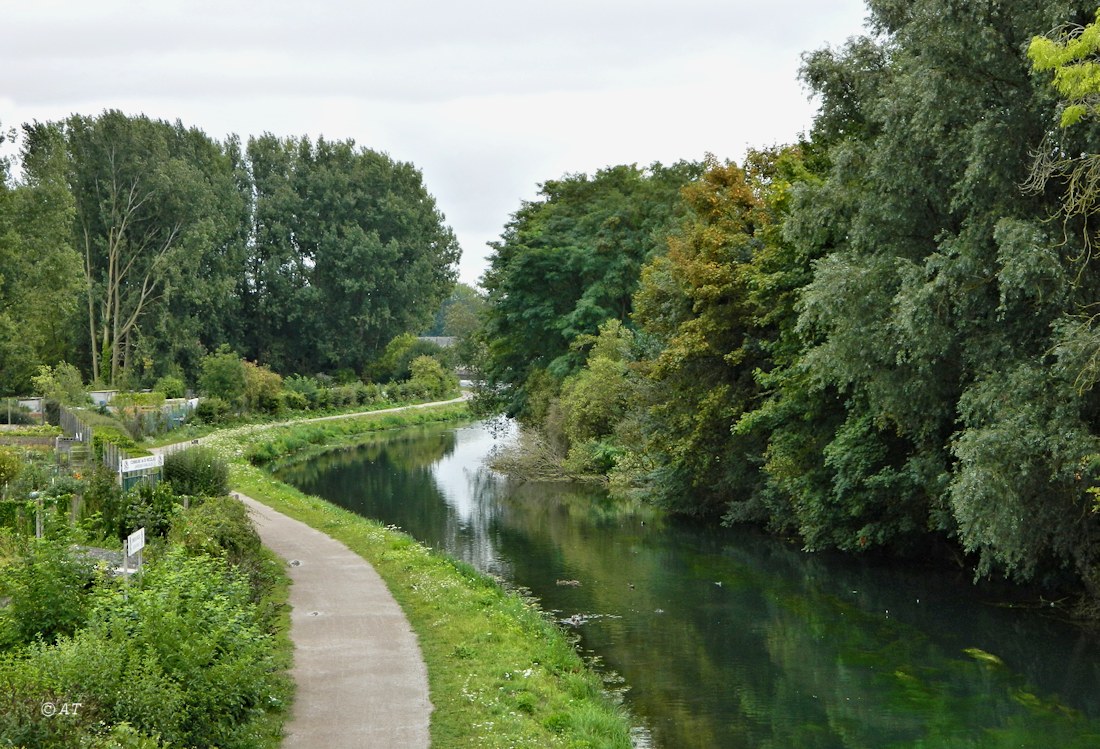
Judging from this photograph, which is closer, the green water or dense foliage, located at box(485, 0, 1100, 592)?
the green water

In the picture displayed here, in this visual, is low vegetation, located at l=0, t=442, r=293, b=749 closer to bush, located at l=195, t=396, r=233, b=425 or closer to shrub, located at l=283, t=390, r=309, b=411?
bush, located at l=195, t=396, r=233, b=425

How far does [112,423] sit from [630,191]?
25934 mm

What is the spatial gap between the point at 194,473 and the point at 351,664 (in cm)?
1154

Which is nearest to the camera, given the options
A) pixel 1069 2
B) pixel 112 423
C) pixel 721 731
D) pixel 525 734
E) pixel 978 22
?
pixel 525 734

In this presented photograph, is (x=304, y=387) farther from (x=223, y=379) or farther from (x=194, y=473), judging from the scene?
(x=194, y=473)

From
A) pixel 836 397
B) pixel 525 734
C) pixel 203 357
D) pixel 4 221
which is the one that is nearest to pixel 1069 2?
pixel 836 397

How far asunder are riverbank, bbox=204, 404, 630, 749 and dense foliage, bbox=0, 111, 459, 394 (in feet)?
116

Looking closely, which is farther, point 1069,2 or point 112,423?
point 112,423

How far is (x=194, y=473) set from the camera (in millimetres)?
24469

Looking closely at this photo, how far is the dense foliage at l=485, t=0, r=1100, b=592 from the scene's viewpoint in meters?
17.4

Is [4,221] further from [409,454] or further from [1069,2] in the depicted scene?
[1069,2]

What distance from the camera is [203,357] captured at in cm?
7056

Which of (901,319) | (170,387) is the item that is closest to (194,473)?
(901,319)

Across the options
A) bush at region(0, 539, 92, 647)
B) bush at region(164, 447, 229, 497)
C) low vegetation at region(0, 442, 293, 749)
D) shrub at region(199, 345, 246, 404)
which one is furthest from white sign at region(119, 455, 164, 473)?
shrub at region(199, 345, 246, 404)
